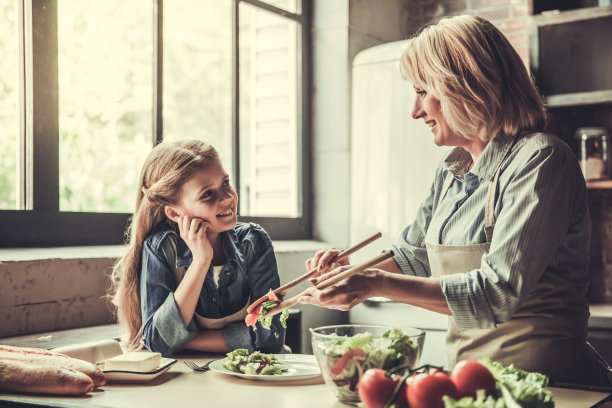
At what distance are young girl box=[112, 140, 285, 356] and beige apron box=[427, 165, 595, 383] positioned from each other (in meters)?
0.64

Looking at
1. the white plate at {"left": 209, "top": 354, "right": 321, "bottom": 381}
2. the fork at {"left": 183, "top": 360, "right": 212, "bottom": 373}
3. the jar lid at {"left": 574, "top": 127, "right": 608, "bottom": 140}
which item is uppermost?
the jar lid at {"left": 574, "top": 127, "right": 608, "bottom": 140}

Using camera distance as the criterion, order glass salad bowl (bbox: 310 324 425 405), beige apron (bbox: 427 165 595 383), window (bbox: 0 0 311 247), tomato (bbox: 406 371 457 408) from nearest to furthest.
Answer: tomato (bbox: 406 371 457 408)
glass salad bowl (bbox: 310 324 425 405)
beige apron (bbox: 427 165 595 383)
window (bbox: 0 0 311 247)

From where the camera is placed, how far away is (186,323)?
1892 mm

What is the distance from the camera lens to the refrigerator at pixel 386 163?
3.49 metres

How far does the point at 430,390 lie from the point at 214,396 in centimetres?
48

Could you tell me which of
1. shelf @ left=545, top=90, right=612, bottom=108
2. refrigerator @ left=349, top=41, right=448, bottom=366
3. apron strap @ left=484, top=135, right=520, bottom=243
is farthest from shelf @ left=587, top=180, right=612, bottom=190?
apron strap @ left=484, top=135, right=520, bottom=243

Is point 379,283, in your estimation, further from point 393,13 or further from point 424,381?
point 393,13

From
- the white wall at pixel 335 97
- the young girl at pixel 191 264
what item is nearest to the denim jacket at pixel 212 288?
the young girl at pixel 191 264

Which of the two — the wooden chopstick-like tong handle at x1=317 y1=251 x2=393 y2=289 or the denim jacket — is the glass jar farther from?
the wooden chopstick-like tong handle at x1=317 y1=251 x2=393 y2=289

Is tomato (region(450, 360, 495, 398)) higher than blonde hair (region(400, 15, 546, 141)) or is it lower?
lower

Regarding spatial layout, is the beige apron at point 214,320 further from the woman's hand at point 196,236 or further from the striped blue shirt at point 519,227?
the striped blue shirt at point 519,227

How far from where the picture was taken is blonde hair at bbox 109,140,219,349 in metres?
2.05

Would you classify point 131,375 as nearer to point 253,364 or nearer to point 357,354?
point 253,364

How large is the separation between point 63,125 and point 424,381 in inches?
80.4
